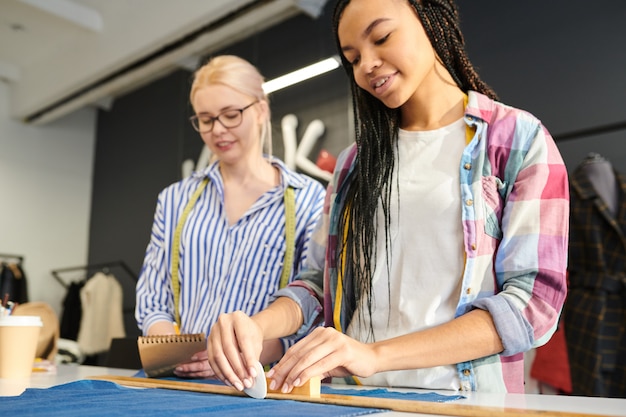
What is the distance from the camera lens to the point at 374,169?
1.20 m

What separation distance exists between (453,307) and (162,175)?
4465mm

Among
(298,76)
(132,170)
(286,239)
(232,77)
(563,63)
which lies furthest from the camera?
(132,170)

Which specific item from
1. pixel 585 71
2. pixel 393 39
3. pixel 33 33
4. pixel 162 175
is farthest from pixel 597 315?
pixel 33 33

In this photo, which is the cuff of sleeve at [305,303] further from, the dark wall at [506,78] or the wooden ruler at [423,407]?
the dark wall at [506,78]

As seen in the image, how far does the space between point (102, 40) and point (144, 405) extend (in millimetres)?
4560

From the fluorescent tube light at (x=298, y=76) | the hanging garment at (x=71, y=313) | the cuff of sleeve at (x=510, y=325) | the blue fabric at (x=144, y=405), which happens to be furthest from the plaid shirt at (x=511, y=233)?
the hanging garment at (x=71, y=313)

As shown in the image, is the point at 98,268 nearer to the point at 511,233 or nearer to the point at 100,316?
the point at 100,316

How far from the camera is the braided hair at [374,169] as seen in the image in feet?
3.76

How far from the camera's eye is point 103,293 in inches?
205

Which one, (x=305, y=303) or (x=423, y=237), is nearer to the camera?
(x=423, y=237)

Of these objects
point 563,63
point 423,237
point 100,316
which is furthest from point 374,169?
point 100,316

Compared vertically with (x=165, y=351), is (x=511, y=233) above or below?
above

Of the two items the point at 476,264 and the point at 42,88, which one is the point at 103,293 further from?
the point at 476,264

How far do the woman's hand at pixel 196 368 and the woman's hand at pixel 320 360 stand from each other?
0.33 metres
